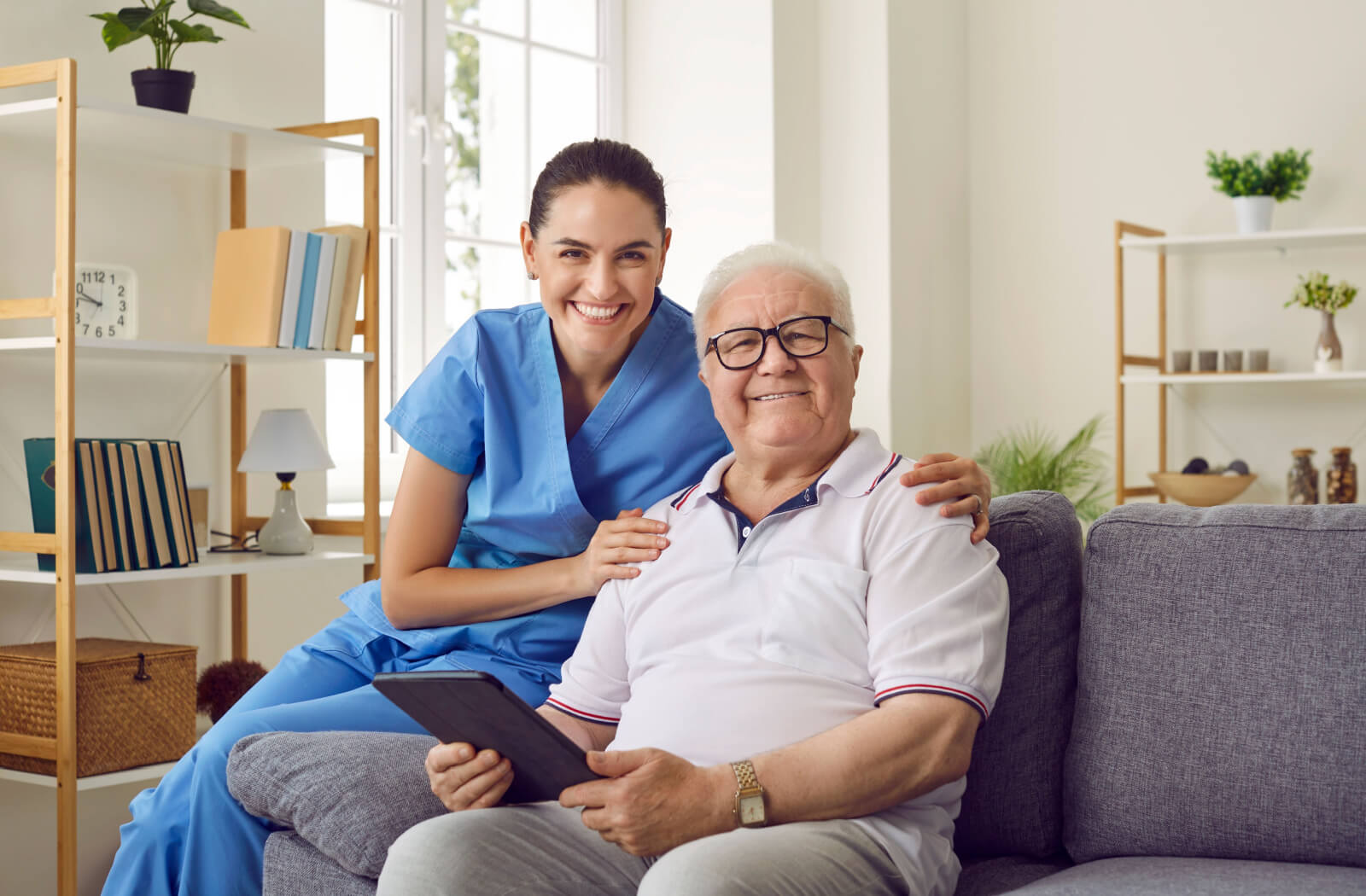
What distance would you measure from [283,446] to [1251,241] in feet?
8.75

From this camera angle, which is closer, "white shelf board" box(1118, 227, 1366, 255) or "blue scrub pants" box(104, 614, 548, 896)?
"blue scrub pants" box(104, 614, 548, 896)

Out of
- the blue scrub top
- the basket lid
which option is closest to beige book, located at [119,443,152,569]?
the basket lid

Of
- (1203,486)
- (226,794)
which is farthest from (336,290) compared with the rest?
(1203,486)

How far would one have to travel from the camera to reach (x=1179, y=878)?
133cm

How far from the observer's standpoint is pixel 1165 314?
12.9 ft

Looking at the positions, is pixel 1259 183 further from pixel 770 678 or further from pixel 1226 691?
pixel 770 678

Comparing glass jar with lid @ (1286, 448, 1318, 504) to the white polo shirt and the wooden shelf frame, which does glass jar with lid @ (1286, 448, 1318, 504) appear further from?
the wooden shelf frame

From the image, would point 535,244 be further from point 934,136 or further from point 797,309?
point 934,136

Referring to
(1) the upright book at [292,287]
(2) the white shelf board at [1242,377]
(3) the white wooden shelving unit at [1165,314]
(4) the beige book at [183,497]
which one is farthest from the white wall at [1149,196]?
(4) the beige book at [183,497]

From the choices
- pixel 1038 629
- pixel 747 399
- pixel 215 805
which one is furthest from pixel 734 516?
pixel 215 805

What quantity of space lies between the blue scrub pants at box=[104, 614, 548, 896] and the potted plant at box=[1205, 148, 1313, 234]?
277 cm

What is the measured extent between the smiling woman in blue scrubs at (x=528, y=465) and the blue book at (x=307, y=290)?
0.78 metres

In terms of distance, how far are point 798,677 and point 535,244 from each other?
0.73 metres

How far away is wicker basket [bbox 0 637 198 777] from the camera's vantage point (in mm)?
2191
